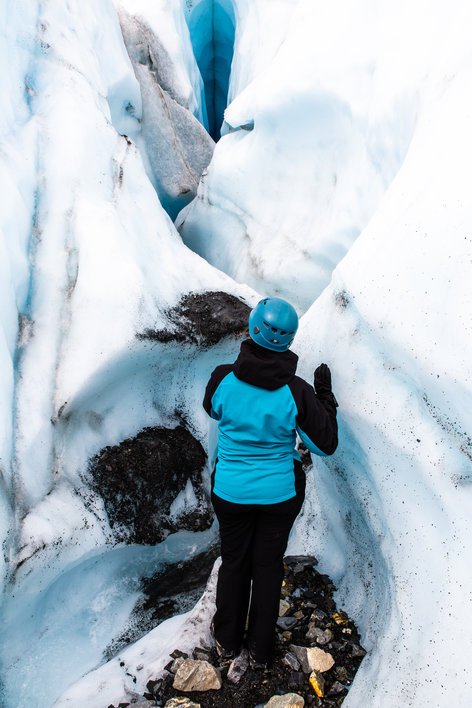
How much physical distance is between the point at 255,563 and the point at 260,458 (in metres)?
0.46

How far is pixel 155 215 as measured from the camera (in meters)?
3.95

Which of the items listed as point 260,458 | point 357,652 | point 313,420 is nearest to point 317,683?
point 357,652

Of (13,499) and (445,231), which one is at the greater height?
(445,231)

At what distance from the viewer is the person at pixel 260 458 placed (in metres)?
2.21

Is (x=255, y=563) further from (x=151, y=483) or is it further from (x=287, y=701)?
(x=151, y=483)

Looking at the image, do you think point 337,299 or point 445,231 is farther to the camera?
point 337,299

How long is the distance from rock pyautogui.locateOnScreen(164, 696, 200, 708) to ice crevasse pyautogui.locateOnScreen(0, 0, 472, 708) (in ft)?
0.70

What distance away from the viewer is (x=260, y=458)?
2.27m

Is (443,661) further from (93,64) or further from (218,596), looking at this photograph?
(93,64)

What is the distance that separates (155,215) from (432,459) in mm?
2543

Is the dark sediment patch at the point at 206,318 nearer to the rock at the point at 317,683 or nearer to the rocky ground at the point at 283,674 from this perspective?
the rocky ground at the point at 283,674

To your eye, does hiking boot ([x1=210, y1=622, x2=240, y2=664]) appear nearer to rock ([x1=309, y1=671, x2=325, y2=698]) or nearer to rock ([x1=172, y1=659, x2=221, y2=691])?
rock ([x1=172, y1=659, x2=221, y2=691])

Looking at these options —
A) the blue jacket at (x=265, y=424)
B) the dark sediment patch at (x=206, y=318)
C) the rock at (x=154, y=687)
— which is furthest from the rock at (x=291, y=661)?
the dark sediment patch at (x=206, y=318)

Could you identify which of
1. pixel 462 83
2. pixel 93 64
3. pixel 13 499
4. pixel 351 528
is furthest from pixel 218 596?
pixel 93 64
